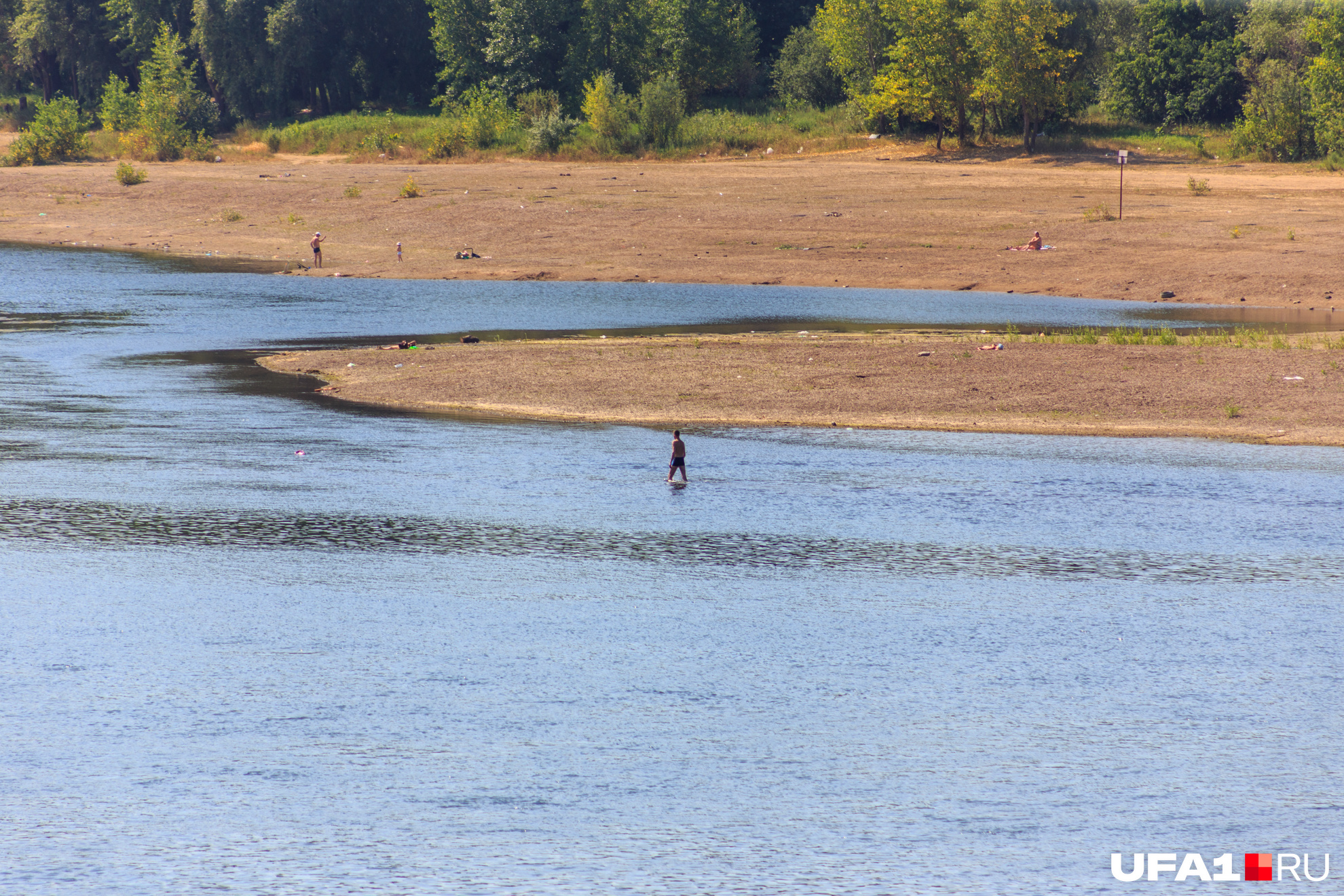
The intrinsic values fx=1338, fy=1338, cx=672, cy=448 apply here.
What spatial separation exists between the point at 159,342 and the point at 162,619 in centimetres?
2475

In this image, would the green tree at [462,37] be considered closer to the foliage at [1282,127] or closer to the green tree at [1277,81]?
the green tree at [1277,81]

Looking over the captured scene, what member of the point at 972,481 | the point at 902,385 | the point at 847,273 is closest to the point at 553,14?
the point at 847,273

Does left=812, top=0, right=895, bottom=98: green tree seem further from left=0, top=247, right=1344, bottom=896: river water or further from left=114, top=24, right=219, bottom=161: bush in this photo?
left=0, top=247, right=1344, bottom=896: river water

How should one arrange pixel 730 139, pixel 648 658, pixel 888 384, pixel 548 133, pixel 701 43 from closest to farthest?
1. pixel 648 658
2. pixel 888 384
3. pixel 730 139
4. pixel 548 133
5. pixel 701 43

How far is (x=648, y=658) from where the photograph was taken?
15766 millimetres

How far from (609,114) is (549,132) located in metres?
3.79

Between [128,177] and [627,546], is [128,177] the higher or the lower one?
the higher one

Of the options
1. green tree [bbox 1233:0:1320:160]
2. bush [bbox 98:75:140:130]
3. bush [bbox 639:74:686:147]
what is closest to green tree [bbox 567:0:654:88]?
bush [bbox 639:74:686:147]

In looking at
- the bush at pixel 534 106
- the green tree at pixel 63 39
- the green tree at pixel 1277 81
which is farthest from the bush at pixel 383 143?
the green tree at pixel 1277 81

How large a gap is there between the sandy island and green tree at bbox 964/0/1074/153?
36.7 meters

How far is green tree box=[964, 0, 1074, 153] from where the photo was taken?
68750mm

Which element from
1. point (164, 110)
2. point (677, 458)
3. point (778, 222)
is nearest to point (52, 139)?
point (164, 110)

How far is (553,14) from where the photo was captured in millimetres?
93312

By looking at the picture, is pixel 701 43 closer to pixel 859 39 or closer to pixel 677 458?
pixel 859 39
